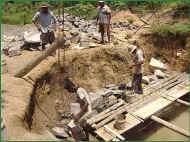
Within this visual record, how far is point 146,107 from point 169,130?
0.80 metres

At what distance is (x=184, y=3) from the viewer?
1333cm

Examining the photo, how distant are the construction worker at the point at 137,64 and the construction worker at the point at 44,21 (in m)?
2.38

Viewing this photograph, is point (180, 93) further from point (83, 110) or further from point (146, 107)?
point (83, 110)

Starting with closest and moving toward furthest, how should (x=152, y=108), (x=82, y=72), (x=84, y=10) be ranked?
(x=152, y=108) < (x=82, y=72) < (x=84, y=10)

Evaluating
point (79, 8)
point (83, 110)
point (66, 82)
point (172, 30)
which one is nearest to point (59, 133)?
point (83, 110)

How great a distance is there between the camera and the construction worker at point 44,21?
31.8 feet

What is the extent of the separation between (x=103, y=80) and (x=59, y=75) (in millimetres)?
1471

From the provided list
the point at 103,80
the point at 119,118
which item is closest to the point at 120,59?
the point at 103,80

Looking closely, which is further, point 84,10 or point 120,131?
point 84,10

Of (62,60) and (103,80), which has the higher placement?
(62,60)

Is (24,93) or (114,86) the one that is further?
(114,86)

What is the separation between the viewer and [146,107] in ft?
30.4

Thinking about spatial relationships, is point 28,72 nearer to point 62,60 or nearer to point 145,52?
point 62,60

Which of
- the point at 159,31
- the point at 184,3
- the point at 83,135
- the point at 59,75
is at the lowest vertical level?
the point at 83,135
